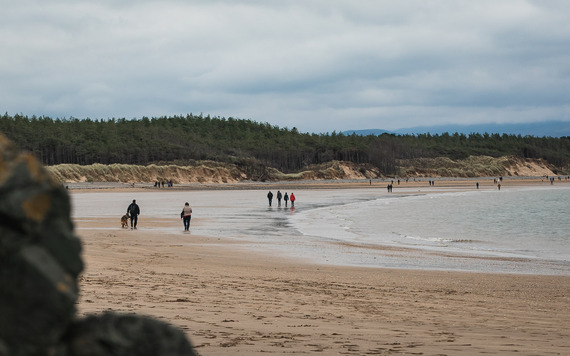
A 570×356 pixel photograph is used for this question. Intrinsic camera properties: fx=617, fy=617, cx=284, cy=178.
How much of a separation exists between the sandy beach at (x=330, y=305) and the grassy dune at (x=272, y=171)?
8895 centimetres

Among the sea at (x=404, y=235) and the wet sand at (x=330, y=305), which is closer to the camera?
the wet sand at (x=330, y=305)

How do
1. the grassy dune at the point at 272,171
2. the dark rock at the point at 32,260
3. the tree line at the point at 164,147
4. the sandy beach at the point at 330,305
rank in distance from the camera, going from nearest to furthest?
the dark rock at the point at 32,260, the sandy beach at the point at 330,305, the grassy dune at the point at 272,171, the tree line at the point at 164,147

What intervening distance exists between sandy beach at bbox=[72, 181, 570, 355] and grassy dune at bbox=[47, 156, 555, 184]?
3502 inches

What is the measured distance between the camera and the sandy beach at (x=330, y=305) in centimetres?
741

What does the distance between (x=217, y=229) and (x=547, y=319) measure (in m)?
21.3

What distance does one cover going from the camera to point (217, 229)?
97.3 feet

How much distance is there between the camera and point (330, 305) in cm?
1033

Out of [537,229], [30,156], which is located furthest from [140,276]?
[537,229]

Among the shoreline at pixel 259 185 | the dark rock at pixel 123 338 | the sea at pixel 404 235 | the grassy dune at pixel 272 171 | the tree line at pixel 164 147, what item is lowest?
the sea at pixel 404 235

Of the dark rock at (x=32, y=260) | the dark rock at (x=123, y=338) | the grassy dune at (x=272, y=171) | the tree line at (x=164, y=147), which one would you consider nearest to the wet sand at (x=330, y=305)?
the dark rock at (x=123, y=338)

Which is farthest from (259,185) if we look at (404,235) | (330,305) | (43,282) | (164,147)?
(43,282)

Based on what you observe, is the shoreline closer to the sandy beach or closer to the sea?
the sea

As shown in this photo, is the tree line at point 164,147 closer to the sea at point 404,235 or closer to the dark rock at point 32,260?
the sea at point 404,235

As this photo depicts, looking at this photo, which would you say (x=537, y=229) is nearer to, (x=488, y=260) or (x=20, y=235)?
(x=488, y=260)
